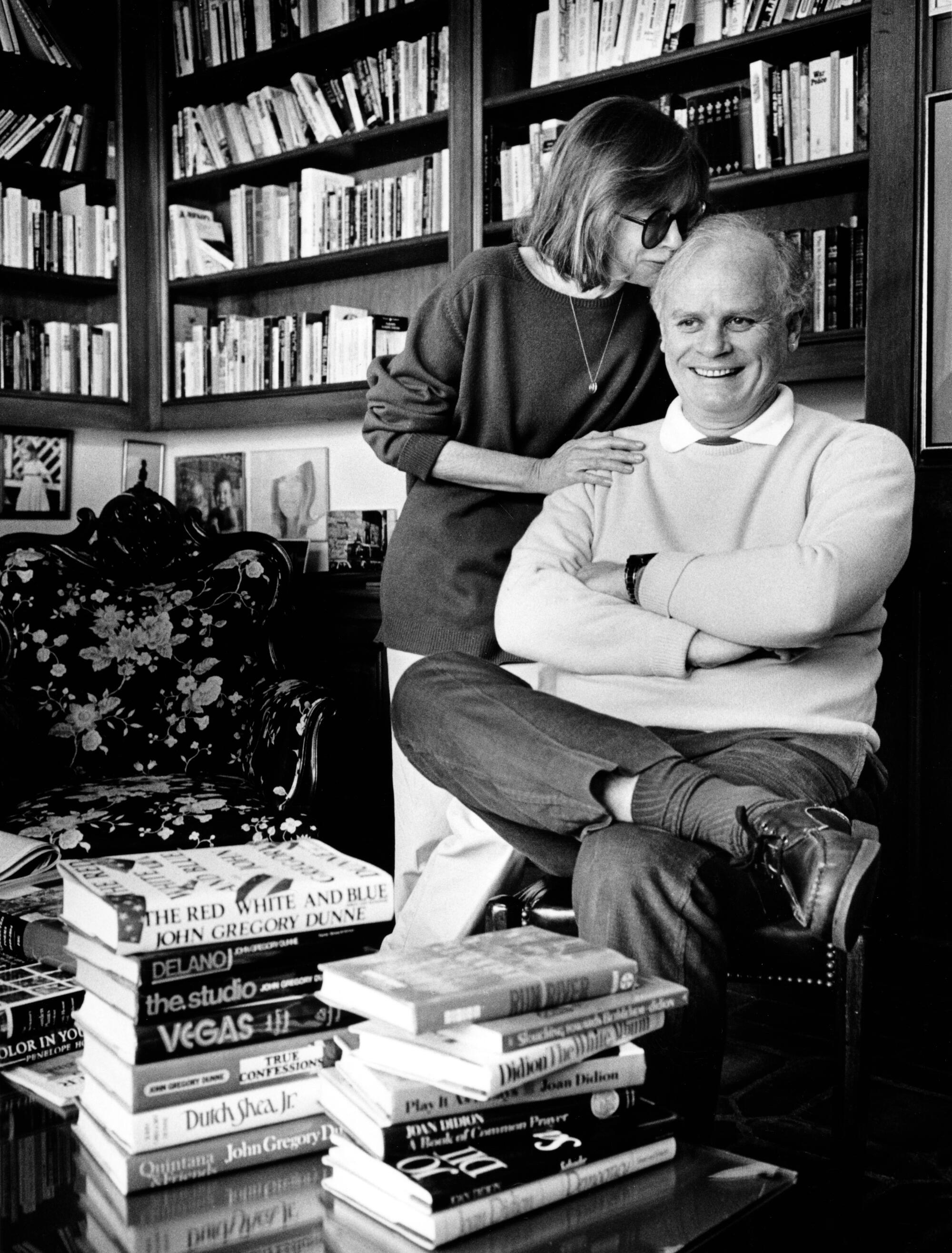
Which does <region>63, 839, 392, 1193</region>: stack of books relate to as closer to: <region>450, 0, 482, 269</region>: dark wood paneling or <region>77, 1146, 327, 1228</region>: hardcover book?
<region>77, 1146, 327, 1228</region>: hardcover book

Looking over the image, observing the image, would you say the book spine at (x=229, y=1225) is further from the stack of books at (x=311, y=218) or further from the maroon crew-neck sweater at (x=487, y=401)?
the stack of books at (x=311, y=218)

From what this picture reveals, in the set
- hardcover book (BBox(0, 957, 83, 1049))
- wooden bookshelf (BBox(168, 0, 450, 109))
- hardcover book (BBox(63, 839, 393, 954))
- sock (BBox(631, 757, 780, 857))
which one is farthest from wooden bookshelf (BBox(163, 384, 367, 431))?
hardcover book (BBox(63, 839, 393, 954))

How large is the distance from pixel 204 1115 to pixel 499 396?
1.48 m

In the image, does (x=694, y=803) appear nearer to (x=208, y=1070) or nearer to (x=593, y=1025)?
(x=593, y=1025)

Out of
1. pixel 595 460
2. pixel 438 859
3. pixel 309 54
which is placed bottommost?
pixel 438 859

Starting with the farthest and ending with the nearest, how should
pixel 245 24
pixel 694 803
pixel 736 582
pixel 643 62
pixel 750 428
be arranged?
pixel 245 24 → pixel 643 62 → pixel 750 428 → pixel 736 582 → pixel 694 803

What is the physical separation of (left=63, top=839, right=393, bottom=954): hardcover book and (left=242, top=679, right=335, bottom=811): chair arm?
151 centimetres

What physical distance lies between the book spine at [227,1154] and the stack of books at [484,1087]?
7cm

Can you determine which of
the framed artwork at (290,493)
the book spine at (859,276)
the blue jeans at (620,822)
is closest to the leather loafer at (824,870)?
the blue jeans at (620,822)

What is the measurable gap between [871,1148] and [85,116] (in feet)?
11.6

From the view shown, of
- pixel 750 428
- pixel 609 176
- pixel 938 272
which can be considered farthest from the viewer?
pixel 938 272

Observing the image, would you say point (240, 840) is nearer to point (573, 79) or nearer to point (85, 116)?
point (573, 79)

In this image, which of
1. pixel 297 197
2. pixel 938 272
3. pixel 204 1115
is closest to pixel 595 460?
pixel 938 272

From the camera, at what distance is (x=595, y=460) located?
6.84ft
